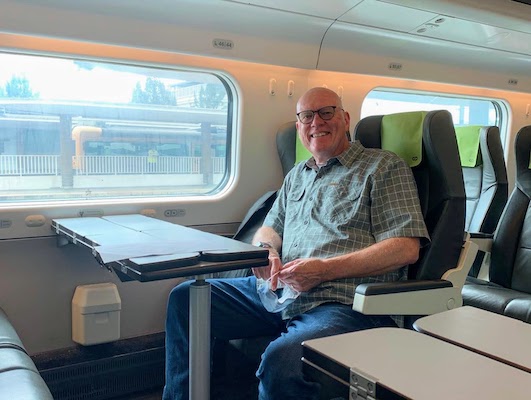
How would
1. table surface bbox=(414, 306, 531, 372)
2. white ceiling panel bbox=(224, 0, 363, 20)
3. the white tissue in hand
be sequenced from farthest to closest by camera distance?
white ceiling panel bbox=(224, 0, 363, 20), the white tissue in hand, table surface bbox=(414, 306, 531, 372)

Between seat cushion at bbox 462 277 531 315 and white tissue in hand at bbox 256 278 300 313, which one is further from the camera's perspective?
seat cushion at bbox 462 277 531 315

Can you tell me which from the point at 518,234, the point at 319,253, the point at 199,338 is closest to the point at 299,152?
the point at 319,253

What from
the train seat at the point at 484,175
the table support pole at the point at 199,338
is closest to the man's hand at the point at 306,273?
the table support pole at the point at 199,338

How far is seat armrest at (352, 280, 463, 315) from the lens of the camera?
74.2 inches

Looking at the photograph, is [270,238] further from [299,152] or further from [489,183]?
[489,183]

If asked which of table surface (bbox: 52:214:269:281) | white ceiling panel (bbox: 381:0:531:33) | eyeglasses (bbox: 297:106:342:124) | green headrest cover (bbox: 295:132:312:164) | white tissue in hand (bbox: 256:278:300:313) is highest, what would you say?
white ceiling panel (bbox: 381:0:531:33)

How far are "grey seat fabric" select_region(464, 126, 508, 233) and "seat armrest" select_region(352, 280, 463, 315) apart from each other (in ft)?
4.98

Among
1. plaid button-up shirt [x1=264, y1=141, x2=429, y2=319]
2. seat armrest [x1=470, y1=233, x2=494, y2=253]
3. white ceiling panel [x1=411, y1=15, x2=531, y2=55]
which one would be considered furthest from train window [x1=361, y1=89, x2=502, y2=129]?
plaid button-up shirt [x1=264, y1=141, x2=429, y2=319]

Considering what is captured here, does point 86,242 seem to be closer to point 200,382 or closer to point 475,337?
point 200,382

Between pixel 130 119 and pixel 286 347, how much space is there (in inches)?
68.7

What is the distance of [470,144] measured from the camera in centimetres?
359

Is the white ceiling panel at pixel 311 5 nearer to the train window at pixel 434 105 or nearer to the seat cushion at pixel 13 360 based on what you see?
the train window at pixel 434 105

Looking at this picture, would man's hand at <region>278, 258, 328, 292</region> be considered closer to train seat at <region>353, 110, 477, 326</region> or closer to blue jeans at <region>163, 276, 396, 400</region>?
blue jeans at <region>163, 276, 396, 400</region>

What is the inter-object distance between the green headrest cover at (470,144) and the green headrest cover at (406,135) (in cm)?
130
